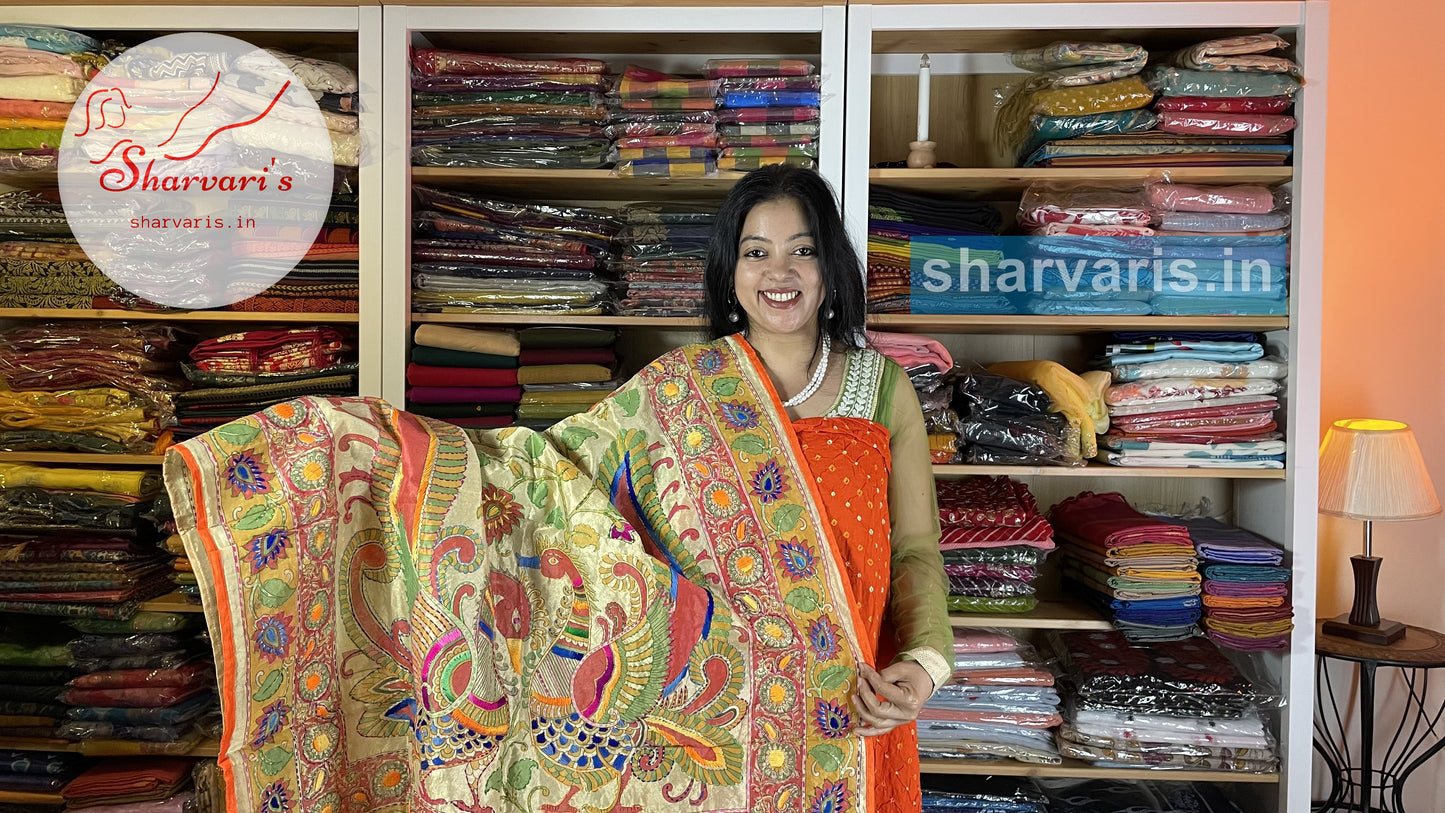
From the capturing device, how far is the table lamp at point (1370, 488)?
2.52 metres

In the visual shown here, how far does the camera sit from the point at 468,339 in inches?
99.7

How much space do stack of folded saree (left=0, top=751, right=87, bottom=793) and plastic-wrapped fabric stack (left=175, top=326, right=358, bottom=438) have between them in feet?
2.89

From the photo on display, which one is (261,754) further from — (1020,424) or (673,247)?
(1020,424)

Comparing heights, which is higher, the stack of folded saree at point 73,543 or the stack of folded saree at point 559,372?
the stack of folded saree at point 559,372

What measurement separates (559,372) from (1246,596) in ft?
5.64

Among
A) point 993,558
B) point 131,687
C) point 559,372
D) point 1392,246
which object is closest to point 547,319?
point 559,372

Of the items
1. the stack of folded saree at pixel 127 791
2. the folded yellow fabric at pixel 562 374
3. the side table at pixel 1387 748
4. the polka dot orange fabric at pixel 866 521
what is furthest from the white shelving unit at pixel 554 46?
the side table at pixel 1387 748

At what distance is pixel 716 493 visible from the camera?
5.23ft

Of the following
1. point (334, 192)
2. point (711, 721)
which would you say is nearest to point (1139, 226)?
point (711, 721)

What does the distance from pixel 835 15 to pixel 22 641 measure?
2.49 metres

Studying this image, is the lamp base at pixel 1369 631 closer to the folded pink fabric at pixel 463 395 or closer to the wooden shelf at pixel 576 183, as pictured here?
the wooden shelf at pixel 576 183

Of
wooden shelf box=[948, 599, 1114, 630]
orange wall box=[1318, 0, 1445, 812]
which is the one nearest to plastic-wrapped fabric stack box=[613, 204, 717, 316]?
wooden shelf box=[948, 599, 1114, 630]

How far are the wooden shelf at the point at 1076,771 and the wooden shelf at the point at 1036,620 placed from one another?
0.33 metres

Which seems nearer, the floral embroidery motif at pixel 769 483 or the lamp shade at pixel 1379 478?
the floral embroidery motif at pixel 769 483
